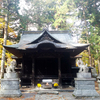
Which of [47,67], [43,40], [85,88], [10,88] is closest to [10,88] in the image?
[10,88]

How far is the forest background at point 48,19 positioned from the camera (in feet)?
55.0

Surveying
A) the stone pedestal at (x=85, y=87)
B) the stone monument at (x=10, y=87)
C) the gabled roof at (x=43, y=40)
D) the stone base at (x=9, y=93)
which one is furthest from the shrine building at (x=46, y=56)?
the stone pedestal at (x=85, y=87)

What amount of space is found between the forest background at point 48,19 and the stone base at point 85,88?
8490 mm

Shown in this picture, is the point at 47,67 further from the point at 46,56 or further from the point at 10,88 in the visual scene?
the point at 10,88

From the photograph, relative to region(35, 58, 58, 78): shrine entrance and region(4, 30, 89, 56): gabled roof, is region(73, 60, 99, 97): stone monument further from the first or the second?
region(35, 58, 58, 78): shrine entrance

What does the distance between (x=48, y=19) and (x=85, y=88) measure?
24.8 metres

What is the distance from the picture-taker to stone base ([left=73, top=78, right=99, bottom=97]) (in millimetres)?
7001

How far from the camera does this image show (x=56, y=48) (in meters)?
9.90

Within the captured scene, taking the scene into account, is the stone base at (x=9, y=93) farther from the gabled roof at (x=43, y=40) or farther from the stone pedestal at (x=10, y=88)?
the gabled roof at (x=43, y=40)

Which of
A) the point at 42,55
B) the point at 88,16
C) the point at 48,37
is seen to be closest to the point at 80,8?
the point at 88,16

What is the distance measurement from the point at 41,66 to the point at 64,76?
2.91m

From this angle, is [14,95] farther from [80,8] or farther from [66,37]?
[80,8]

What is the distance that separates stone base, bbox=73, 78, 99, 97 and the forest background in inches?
334

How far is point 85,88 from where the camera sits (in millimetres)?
7141
